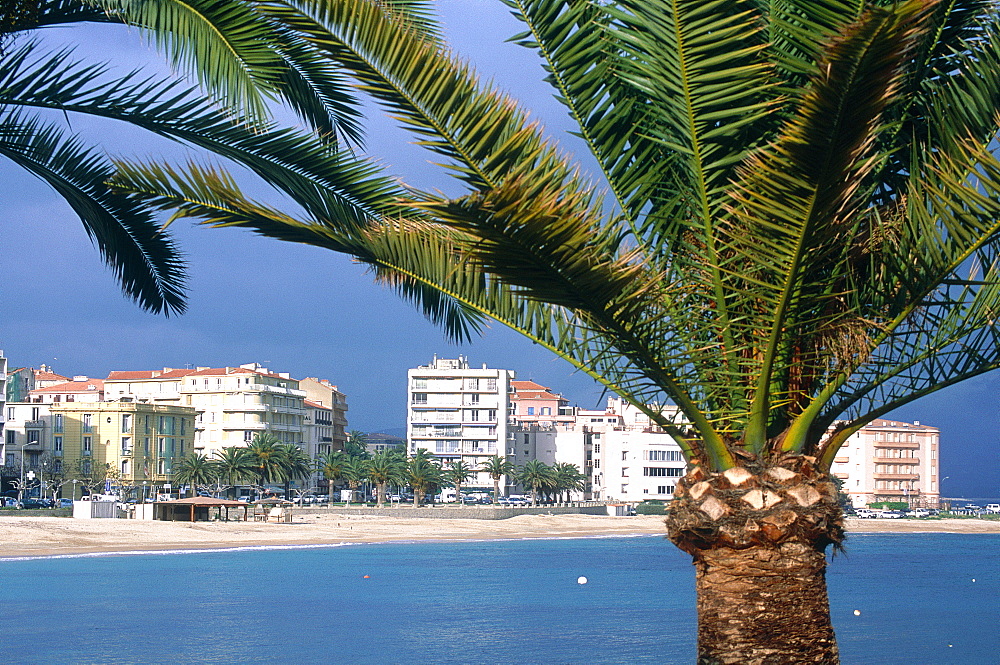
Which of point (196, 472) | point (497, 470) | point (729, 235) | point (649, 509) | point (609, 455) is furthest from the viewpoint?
point (609, 455)

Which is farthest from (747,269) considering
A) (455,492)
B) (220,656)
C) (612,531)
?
(455,492)

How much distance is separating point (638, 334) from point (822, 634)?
7.08ft

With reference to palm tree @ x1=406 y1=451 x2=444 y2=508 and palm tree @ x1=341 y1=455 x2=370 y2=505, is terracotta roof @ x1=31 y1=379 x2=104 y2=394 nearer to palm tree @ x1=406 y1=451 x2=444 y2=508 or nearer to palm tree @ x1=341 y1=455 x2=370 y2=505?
palm tree @ x1=341 y1=455 x2=370 y2=505

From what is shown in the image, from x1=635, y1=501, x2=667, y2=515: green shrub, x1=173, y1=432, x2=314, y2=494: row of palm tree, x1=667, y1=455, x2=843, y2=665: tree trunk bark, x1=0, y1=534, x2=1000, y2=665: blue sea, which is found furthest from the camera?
x1=635, y1=501, x2=667, y2=515: green shrub

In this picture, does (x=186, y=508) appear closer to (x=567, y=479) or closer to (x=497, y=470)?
(x=497, y=470)

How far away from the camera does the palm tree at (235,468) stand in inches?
3733

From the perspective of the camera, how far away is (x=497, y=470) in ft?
365

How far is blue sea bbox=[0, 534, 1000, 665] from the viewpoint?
25.9m

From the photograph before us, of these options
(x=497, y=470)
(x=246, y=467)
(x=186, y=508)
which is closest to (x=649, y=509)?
(x=497, y=470)

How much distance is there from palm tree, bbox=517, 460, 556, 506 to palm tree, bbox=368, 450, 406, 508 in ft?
42.8

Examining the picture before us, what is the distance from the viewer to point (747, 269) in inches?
268

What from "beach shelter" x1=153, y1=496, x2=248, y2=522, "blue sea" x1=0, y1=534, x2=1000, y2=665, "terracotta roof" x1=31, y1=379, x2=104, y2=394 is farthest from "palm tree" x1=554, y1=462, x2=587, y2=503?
"terracotta roof" x1=31, y1=379, x2=104, y2=394

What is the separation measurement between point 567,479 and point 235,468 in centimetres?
3167

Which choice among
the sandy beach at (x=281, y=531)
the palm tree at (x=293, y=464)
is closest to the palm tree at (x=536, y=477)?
the sandy beach at (x=281, y=531)
